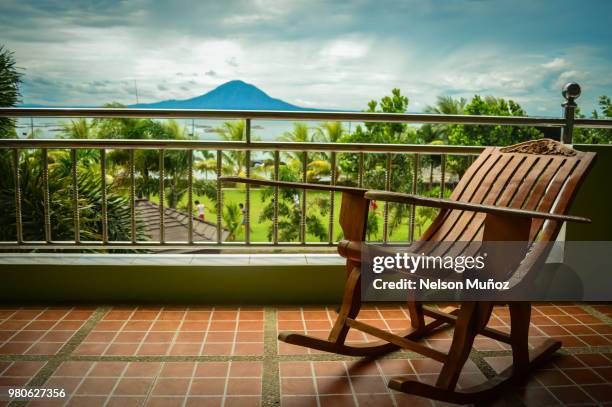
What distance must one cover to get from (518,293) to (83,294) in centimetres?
234

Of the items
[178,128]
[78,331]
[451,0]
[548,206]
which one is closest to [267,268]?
[78,331]

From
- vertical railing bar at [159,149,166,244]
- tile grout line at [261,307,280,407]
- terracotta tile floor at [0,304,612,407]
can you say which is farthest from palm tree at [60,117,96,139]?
tile grout line at [261,307,280,407]

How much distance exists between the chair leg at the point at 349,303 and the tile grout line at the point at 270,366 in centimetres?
28

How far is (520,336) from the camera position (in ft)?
6.82

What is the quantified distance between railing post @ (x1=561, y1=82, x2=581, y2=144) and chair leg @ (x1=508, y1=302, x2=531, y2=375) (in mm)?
1424

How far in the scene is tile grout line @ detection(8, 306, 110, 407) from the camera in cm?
201

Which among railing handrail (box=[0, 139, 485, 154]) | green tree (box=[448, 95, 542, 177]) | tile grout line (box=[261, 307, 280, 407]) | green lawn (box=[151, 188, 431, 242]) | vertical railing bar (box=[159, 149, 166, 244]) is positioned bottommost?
green lawn (box=[151, 188, 431, 242])

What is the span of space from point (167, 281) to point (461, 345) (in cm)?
177

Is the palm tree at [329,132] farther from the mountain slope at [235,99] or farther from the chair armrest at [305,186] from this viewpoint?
the mountain slope at [235,99]

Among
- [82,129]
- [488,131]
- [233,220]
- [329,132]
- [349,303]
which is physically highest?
[488,131]

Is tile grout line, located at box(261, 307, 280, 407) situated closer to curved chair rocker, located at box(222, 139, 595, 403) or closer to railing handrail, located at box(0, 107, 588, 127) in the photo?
curved chair rocker, located at box(222, 139, 595, 403)

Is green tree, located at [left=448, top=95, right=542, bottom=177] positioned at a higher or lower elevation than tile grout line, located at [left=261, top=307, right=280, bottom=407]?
higher

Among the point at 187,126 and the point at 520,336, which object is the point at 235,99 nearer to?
the point at 187,126

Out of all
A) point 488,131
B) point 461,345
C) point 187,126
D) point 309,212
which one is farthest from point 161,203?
point 488,131
